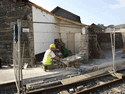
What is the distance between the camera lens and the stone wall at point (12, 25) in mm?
7826

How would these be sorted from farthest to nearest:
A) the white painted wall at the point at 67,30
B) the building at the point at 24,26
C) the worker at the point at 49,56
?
the white painted wall at the point at 67,30
the building at the point at 24,26
the worker at the point at 49,56

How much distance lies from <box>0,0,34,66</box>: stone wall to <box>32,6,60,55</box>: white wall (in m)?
0.41

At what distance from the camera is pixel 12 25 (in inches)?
314

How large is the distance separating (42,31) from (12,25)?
8.10ft

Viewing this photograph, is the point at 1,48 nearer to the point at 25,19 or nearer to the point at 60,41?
the point at 25,19

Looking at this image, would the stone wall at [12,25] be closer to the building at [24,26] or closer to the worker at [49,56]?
the building at [24,26]

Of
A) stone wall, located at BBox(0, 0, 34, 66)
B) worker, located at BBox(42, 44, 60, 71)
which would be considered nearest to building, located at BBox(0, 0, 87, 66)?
A: stone wall, located at BBox(0, 0, 34, 66)

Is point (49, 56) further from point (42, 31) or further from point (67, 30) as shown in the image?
point (67, 30)

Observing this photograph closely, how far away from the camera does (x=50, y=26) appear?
34.2ft

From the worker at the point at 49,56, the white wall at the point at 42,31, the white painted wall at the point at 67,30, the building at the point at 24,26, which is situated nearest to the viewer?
the worker at the point at 49,56

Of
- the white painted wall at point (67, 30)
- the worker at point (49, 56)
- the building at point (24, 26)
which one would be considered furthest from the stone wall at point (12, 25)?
the white painted wall at point (67, 30)

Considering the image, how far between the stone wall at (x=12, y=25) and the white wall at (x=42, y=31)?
41 centimetres

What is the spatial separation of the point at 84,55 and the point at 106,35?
5844mm

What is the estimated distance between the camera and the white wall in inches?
324
